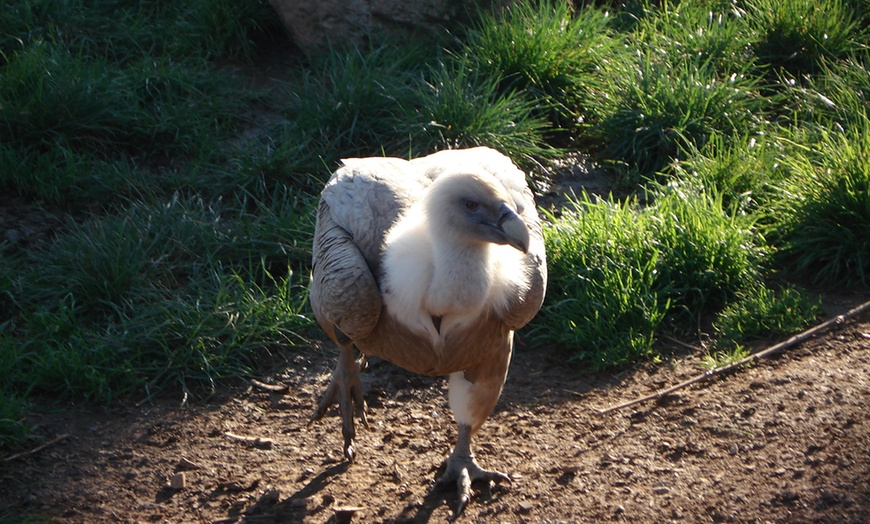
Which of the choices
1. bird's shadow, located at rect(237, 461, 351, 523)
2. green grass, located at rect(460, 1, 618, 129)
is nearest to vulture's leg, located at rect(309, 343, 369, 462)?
bird's shadow, located at rect(237, 461, 351, 523)

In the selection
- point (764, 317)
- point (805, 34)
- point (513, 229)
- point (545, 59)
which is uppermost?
point (805, 34)

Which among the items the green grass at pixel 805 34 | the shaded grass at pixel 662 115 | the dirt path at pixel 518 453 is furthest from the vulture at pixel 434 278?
the green grass at pixel 805 34

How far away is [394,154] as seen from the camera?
595 centimetres

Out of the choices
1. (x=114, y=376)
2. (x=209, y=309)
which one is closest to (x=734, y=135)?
(x=209, y=309)

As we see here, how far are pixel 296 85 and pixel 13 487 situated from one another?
3270mm

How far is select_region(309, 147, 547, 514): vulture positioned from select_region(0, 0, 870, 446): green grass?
0.88 metres

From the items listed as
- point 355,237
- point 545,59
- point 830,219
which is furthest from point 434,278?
point 545,59

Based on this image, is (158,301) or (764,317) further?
(158,301)

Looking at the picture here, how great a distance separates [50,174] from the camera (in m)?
5.79

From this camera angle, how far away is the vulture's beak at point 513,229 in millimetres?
3602

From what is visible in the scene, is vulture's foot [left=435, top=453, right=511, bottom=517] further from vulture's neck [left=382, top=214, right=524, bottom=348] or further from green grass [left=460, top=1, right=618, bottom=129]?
green grass [left=460, top=1, right=618, bottom=129]

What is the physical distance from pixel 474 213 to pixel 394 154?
233cm

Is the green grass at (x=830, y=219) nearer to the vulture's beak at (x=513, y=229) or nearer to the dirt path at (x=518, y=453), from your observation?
the dirt path at (x=518, y=453)

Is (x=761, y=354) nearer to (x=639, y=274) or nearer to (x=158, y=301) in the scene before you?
(x=639, y=274)
